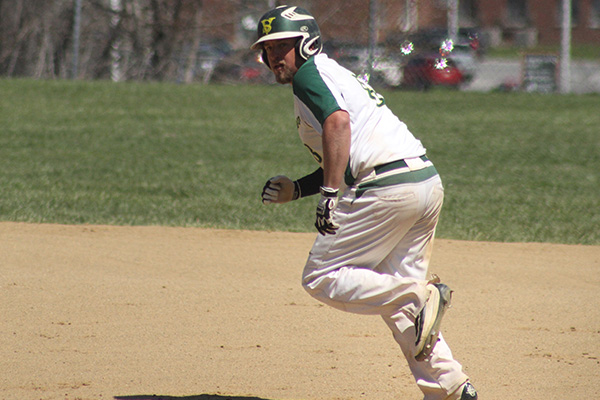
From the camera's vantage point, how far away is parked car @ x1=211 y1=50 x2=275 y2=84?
768 inches

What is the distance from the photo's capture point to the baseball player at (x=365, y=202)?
3.70m

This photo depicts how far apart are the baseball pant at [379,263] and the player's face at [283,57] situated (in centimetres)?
64

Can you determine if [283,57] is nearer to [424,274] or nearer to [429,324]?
[424,274]

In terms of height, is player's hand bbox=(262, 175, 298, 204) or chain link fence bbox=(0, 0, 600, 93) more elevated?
player's hand bbox=(262, 175, 298, 204)

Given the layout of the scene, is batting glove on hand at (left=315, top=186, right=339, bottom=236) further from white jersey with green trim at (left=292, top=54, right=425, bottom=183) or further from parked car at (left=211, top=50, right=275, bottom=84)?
parked car at (left=211, top=50, right=275, bottom=84)

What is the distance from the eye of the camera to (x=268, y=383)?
173 inches

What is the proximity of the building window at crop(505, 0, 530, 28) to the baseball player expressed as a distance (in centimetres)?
3649

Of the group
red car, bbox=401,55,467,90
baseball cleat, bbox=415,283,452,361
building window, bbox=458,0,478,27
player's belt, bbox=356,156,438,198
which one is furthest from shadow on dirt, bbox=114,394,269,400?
building window, bbox=458,0,478,27

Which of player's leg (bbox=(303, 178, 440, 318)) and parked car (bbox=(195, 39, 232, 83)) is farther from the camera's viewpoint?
parked car (bbox=(195, 39, 232, 83))

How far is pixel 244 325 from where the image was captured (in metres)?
5.36

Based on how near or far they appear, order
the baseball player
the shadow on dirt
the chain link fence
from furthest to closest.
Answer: the chain link fence < the shadow on dirt < the baseball player

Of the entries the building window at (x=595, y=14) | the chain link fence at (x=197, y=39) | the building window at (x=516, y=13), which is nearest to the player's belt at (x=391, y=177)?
the chain link fence at (x=197, y=39)

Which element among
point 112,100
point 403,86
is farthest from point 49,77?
→ point 403,86

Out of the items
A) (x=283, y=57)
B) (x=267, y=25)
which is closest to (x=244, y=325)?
(x=283, y=57)
